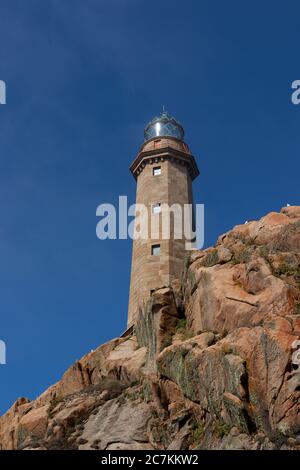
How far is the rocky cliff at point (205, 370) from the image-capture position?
23.2 m

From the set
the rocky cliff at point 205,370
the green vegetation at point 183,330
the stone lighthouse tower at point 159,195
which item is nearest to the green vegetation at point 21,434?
the rocky cliff at point 205,370

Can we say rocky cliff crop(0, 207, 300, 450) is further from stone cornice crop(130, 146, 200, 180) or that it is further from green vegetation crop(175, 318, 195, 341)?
A: stone cornice crop(130, 146, 200, 180)

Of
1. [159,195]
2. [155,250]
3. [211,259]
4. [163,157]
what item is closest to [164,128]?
[163,157]

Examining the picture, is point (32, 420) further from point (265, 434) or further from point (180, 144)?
point (180, 144)

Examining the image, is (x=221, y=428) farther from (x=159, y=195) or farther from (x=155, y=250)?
(x=159, y=195)

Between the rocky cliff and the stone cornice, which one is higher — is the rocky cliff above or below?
below

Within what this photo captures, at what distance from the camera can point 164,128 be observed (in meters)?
58.7

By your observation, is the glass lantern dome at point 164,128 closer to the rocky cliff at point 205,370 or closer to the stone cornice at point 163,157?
the stone cornice at point 163,157

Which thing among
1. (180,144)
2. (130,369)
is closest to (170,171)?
(180,144)

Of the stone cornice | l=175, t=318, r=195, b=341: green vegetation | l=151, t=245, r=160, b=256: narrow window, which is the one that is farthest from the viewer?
the stone cornice

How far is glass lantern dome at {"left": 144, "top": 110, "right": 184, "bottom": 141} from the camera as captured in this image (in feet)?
190

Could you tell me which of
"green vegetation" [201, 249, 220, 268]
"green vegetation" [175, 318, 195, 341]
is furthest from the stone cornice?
"green vegetation" [175, 318, 195, 341]

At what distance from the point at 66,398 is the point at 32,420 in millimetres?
2488

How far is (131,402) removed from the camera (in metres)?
30.8
